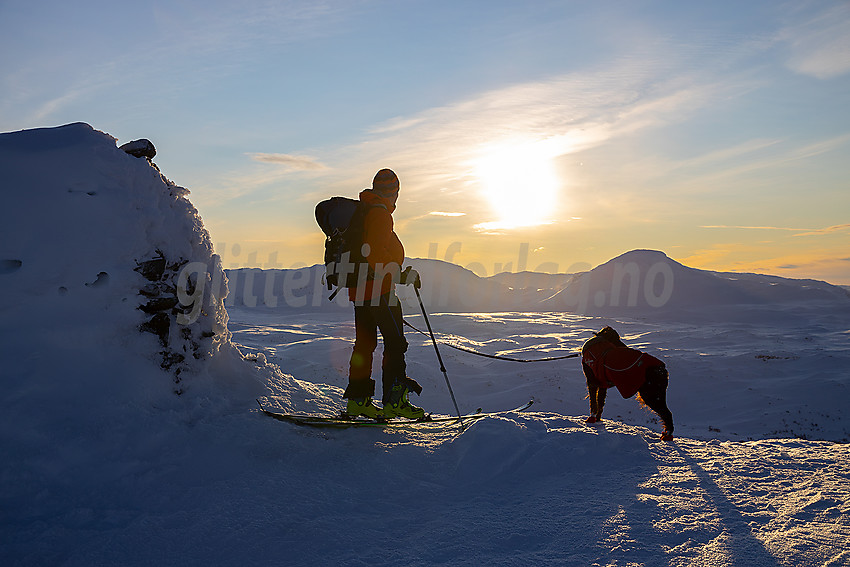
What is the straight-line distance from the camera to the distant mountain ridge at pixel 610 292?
70062 millimetres

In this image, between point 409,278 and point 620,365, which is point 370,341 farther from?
point 620,365

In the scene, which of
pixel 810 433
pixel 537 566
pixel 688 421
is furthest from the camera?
pixel 688 421

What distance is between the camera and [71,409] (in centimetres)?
390

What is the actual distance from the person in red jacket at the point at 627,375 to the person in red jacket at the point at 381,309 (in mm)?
2308

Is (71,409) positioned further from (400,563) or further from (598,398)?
(598,398)

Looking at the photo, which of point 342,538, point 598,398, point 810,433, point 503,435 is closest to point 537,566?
point 342,538

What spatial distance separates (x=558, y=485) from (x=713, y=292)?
3253 inches

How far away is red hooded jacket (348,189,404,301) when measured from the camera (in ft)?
17.9

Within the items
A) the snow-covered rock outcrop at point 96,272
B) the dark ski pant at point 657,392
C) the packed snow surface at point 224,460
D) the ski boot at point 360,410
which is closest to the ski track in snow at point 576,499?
the packed snow surface at point 224,460

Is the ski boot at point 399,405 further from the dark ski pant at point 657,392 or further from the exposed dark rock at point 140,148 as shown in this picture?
the exposed dark rock at point 140,148

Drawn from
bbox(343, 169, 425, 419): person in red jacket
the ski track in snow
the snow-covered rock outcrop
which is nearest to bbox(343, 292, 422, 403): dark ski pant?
bbox(343, 169, 425, 419): person in red jacket

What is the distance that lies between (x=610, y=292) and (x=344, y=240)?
88299 millimetres

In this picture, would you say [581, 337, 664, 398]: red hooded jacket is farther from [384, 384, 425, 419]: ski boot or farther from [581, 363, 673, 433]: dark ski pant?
[384, 384, 425, 419]: ski boot

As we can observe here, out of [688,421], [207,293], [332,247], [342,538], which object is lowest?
[688,421]
